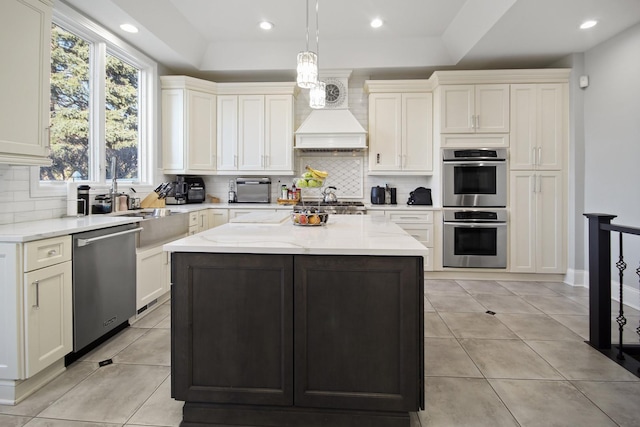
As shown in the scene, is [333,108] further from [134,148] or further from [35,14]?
[35,14]

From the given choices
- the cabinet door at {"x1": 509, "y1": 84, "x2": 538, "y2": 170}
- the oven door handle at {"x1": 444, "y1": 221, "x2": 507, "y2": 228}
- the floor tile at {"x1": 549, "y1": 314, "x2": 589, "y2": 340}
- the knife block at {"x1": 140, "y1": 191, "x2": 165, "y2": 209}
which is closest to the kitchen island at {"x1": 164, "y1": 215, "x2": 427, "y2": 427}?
the floor tile at {"x1": 549, "y1": 314, "x2": 589, "y2": 340}

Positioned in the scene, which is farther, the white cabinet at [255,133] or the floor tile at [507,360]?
the white cabinet at [255,133]

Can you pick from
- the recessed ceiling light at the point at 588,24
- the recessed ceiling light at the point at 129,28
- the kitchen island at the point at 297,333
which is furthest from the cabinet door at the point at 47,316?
the recessed ceiling light at the point at 588,24

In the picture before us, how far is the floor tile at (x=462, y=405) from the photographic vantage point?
1819 millimetres

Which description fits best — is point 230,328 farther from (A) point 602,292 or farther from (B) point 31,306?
(A) point 602,292

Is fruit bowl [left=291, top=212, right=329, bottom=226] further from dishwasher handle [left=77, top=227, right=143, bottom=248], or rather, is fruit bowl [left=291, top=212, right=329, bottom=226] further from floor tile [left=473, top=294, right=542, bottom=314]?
floor tile [left=473, top=294, right=542, bottom=314]

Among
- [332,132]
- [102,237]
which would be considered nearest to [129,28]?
[102,237]

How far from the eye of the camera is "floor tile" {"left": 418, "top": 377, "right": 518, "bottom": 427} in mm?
1819

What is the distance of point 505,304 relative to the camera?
144 inches

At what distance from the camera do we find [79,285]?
7.79 feet

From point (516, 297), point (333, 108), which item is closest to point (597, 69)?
point (516, 297)

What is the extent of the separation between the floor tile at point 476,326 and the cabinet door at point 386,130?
2.15 meters

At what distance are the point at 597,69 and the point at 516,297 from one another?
8.60 feet

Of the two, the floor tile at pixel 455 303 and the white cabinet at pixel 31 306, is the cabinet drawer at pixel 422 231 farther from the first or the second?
the white cabinet at pixel 31 306
